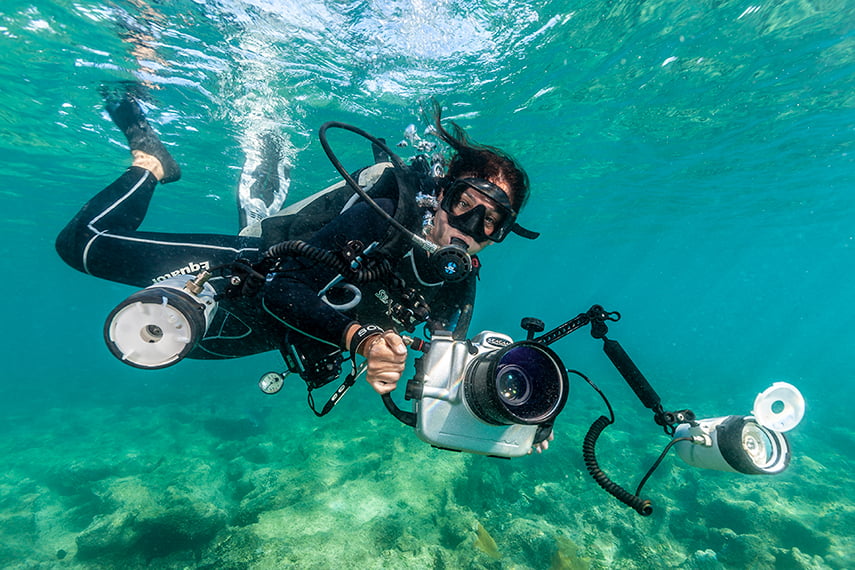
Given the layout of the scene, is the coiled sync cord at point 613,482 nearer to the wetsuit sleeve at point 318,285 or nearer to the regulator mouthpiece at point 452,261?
the regulator mouthpiece at point 452,261

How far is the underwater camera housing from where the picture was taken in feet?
6.72

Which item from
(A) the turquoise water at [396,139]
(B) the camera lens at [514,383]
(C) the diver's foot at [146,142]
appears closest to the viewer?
(B) the camera lens at [514,383]

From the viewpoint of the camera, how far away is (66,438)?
14.0 m

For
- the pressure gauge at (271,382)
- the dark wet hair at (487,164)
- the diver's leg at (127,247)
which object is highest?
the dark wet hair at (487,164)

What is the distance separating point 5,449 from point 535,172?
2266 cm

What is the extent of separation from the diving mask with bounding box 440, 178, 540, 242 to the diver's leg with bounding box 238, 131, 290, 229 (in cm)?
708

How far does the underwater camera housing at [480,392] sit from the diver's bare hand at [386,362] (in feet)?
0.70

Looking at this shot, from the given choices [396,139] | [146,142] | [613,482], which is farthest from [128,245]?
[396,139]

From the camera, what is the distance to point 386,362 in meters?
2.01

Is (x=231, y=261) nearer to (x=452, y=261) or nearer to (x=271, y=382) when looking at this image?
(x=271, y=382)

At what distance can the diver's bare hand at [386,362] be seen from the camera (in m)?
1.99

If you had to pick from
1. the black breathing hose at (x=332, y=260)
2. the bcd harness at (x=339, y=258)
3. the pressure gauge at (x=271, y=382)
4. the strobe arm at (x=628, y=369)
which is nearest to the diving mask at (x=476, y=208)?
the bcd harness at (x=339, y=258)

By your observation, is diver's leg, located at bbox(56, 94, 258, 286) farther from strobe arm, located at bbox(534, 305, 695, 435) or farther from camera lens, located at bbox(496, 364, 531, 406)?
strobe arm, located at bbox(534, 305, 695, 435)

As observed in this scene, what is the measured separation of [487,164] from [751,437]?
2.80 m
